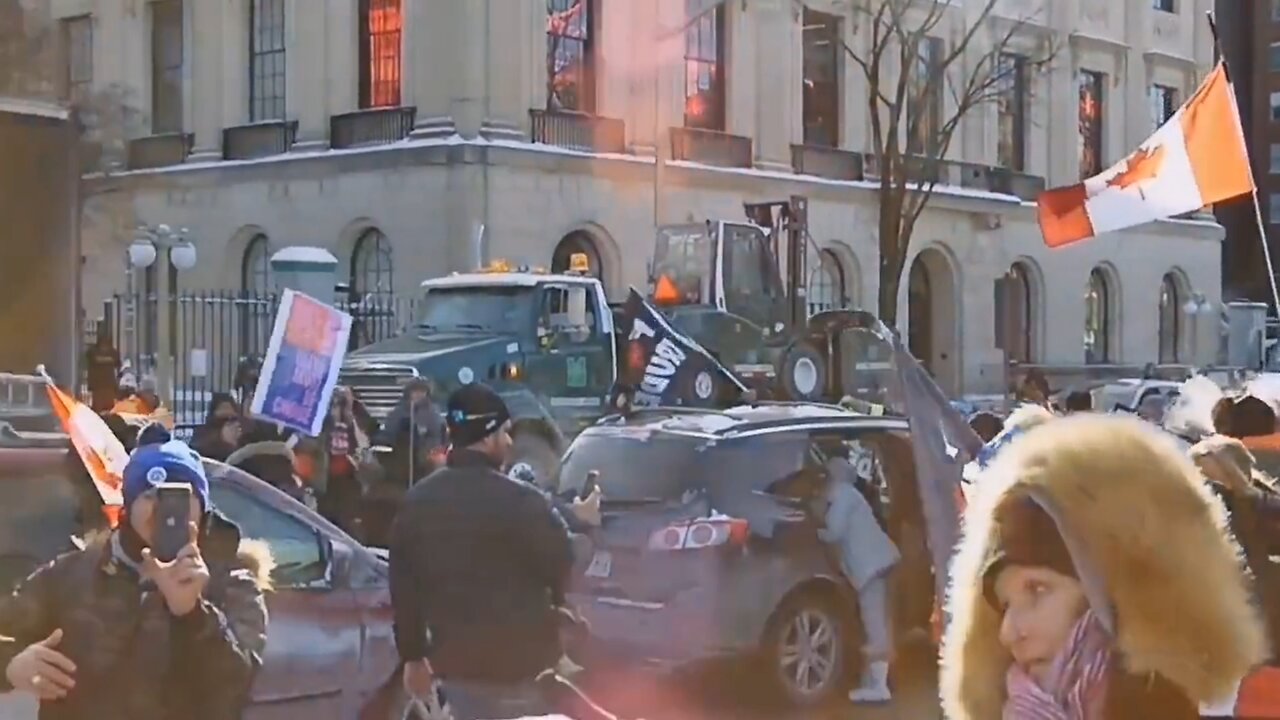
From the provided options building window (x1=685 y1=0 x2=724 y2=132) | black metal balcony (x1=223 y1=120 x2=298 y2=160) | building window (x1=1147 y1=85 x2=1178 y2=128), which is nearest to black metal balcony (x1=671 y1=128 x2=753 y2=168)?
building window (x1=685 y1=0 x2=724 y2=132)

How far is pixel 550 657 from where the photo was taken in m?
5.56

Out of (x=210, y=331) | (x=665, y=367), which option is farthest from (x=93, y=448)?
(x=210, y=331)

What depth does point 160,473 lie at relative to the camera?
4.17 m

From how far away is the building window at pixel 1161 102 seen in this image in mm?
44188

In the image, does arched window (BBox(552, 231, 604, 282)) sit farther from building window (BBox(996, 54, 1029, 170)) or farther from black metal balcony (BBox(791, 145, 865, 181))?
building window (BBox(996, 54, 1029, 170))

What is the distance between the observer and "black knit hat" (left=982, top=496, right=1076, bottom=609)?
9.68 feet

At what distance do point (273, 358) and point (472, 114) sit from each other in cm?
1869

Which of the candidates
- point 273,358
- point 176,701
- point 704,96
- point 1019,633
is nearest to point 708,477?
point 273,358

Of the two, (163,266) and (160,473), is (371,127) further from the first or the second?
(160,473)

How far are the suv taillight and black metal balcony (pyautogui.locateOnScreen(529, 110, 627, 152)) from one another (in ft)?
68.5

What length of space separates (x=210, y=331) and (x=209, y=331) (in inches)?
7.8

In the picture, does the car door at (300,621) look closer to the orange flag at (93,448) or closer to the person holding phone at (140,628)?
the orange flag at (93,448)

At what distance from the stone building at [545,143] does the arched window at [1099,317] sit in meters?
1.03

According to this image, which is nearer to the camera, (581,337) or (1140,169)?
(1140,169)
